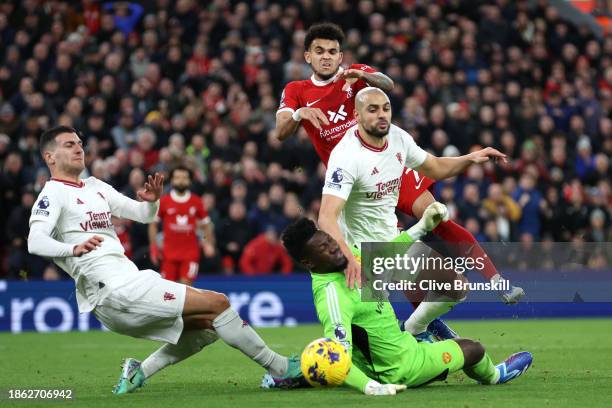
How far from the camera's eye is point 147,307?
945cm

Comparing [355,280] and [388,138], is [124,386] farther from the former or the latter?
[388,138]

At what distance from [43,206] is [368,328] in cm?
274

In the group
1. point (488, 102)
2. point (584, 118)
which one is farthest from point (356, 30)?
point (584, 118)

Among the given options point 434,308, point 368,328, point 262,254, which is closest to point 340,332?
point 368,328

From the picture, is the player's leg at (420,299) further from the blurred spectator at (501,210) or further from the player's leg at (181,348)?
the blurred spectator at (501,210)

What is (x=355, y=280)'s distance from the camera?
9094 mm

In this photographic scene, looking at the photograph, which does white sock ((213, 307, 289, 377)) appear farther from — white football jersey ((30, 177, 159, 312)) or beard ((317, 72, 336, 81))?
beard ((317, 72, 336, 81))

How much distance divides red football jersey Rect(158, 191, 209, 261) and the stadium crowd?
0.80 metres

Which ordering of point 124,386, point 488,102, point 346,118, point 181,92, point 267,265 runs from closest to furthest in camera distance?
point 124,386 < point 346,118 < point 267,265 < point 181,92 < point 488,102

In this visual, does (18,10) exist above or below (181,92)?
above

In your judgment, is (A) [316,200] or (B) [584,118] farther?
(B) [584,118]

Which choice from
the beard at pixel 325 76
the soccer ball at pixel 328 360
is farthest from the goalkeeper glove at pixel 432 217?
the beard at pixel 325 76

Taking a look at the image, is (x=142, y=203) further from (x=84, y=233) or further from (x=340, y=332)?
(x=340, y=332)

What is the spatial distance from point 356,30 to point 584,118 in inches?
190
